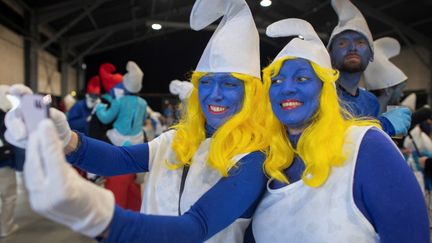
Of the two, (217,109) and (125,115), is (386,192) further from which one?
(125,115)

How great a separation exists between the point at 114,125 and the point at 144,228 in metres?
3.05

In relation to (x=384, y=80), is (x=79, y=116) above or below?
below

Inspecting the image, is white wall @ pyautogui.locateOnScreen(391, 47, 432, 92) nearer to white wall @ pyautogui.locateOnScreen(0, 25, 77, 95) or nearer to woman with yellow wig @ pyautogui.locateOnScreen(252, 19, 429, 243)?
white wall @ pyautogui.locateOnScreen(0, 25, 77, 95)

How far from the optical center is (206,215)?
0.92 metres

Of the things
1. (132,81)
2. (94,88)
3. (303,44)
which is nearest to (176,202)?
(303,44)

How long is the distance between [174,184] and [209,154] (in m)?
0.16

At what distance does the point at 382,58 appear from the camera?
215 cm

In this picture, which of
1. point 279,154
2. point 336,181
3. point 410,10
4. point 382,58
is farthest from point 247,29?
point 410,10

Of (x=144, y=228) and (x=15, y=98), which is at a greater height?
(x=15, y=98)

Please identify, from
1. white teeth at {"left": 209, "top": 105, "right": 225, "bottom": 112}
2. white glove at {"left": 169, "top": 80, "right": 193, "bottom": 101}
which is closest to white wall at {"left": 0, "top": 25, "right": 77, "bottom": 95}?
white glove at {"left": 169, "top": 80, "right": 193, "bottom": 101}

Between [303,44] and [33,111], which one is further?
[303,44]

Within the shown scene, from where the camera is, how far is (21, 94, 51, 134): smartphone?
63 cm

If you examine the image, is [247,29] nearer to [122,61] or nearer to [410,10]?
[410,10]

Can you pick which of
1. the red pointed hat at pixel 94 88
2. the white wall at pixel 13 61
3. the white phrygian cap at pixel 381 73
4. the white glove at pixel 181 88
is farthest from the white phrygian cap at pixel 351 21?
the white wall at pixel 13 61
